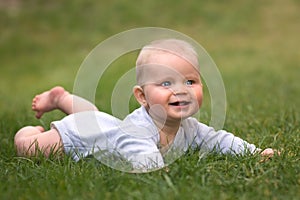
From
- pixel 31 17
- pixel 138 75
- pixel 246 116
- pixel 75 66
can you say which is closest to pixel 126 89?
pixel 138 75

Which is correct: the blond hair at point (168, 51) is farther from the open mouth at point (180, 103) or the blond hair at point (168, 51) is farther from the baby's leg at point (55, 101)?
the baby's leg at point (55, 101)

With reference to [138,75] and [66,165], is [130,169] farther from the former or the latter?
[138,75]

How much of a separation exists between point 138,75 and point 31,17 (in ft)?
35.2

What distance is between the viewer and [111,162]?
2545mm

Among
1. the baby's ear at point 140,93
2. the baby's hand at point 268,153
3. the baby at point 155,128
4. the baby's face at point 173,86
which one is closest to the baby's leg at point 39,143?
the baby at point 155,128

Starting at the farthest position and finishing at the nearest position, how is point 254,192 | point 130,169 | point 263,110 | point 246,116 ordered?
1. point 263,110
2. point 246,116
3. point 130,169
4. point 254,192

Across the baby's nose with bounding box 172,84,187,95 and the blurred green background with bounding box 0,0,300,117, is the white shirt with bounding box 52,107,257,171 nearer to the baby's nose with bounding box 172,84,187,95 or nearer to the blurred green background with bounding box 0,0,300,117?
the baby's nose with bounding box 172,84,187,95

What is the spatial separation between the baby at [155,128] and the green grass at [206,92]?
0.37ft

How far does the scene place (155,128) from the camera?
2664mm

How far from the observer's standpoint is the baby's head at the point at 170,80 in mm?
2582

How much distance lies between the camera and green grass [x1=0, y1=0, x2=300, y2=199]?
2193 mm

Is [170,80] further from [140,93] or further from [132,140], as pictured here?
[132,140]

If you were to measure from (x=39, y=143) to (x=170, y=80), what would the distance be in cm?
83

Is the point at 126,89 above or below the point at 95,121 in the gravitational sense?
above
